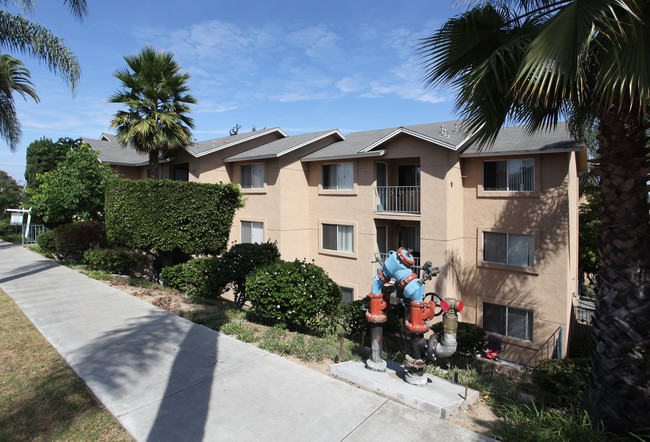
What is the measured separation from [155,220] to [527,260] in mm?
13261

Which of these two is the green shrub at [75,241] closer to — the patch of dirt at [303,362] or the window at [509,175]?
the patch of dirt at [303,362]

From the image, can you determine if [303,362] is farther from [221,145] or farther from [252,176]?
[221,145]

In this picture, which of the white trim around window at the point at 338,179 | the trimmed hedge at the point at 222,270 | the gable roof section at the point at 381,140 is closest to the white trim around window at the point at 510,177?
the gable roof section at the point at 381,140

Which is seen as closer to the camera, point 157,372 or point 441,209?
point 157,372

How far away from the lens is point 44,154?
99.7 ft

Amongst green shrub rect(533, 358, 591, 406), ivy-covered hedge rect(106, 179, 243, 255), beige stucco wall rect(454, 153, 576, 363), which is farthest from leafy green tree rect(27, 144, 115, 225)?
green shrub rect(533, 358, 591, 406)

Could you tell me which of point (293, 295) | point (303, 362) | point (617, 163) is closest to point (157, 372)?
point (303, 362)

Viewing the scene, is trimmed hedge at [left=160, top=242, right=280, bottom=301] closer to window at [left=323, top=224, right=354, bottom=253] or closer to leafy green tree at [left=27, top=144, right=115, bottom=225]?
window at [left=323, top=224, right=354, bottom=253]

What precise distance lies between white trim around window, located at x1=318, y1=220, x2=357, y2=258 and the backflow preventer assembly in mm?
11157

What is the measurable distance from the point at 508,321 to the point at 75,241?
54.6ft

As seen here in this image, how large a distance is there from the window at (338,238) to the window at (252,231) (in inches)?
120

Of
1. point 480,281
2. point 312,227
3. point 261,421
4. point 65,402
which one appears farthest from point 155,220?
point 480,281

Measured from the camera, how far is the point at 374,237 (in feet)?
53.5

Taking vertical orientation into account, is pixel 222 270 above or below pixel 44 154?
below
